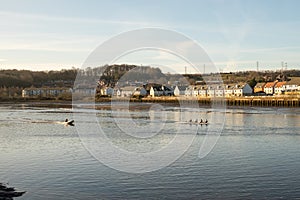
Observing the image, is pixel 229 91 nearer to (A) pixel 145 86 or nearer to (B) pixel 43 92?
(A) pixel 145 86

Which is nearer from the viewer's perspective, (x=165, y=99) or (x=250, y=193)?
(x=250, y=193)

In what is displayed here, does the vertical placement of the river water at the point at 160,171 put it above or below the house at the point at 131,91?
below

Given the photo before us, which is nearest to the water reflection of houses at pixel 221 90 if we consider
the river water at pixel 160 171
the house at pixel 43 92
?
the house at pixel 43 92

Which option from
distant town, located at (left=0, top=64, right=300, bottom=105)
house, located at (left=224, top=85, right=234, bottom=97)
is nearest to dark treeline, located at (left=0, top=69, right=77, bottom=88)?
distant town, located at (left=0, top=64, right=300, bottom=105)

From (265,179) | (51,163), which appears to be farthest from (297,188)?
(51,163)

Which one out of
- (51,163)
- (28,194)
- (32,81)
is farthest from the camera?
(32,81)

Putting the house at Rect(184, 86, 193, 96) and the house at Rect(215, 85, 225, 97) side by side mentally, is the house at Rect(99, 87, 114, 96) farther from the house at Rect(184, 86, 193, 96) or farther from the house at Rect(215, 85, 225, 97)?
the house at Rect(215, 85, 225, 97)

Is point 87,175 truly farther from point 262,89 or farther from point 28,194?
point 262,89

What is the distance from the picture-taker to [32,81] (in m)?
167

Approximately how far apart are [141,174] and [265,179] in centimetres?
461

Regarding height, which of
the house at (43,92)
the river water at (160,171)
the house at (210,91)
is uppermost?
the house at (43,92)

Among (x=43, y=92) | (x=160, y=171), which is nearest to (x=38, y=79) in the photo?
(x=43, y=92)

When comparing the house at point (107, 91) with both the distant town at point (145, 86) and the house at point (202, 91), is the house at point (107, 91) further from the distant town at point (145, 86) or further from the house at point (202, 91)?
the house at point (202, 91)

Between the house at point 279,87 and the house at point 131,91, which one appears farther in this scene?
the house at point 131,91
